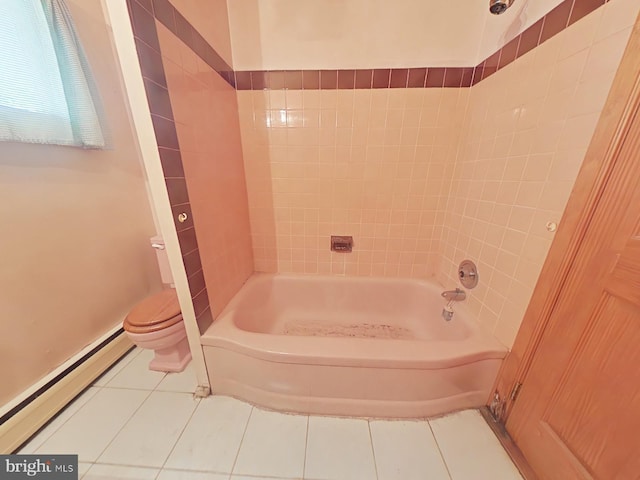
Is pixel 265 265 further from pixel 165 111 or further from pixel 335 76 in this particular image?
pixel 335 76

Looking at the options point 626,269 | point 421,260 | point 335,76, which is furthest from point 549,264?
point 335,76

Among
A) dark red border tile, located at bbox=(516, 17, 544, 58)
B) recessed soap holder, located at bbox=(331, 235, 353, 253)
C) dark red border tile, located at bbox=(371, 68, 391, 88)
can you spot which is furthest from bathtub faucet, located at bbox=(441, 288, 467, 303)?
dark red border tile, located at bbox=(371, 68, 391, 88)

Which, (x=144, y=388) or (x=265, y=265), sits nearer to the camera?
(x=144, y=388)

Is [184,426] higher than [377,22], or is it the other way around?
[377,22]

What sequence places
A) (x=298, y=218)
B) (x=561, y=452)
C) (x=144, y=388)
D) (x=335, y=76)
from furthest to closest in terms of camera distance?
(x=298, y=218) < (x=335, y=76) < (x=144, y=388) < (x=561, y=452)

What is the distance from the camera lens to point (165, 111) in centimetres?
77

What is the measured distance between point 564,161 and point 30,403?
92.2 inches

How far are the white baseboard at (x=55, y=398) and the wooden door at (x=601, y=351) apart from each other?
2058 millimetres

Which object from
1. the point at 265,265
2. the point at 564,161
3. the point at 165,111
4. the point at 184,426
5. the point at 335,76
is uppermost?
the point at 335,76

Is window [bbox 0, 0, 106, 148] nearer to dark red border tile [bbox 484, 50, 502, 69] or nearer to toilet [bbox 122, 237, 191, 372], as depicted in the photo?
toilet [bbox 122, 237, 191, 372]

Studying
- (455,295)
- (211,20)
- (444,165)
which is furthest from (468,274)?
(211,20)

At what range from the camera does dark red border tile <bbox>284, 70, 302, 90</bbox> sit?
4.11ft

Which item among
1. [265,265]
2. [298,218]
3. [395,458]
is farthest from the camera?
[265,265]

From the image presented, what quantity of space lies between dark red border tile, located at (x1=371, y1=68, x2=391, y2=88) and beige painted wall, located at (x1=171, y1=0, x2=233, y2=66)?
2.80 feet
